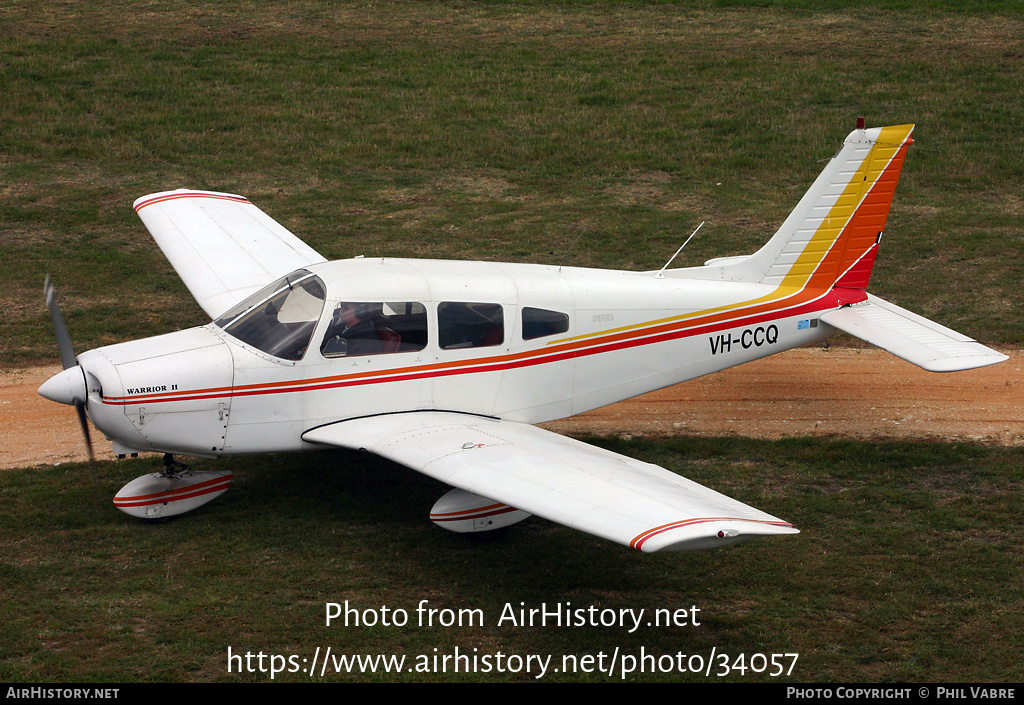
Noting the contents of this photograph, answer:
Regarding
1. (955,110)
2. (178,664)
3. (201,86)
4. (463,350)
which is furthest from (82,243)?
(955,110)

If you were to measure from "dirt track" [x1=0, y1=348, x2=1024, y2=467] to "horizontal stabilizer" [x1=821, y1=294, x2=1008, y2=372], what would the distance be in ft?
5.65

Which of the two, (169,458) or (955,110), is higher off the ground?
(955,110)

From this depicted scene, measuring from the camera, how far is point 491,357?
12.6 m

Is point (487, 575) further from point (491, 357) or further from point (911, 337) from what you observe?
point (911, 337)

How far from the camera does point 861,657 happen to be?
32.5ft

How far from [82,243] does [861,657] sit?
1664cm

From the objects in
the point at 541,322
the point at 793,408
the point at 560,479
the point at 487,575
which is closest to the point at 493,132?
the point at 793,408

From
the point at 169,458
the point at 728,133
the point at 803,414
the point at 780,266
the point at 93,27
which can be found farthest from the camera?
the point at 93,27

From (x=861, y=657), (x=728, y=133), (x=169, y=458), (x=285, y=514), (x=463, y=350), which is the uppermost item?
(x=728, y=133)

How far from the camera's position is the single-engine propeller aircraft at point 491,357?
11.0 m

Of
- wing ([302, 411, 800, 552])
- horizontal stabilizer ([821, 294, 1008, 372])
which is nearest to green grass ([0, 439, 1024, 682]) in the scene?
wing ([302, 411, 800, 552])

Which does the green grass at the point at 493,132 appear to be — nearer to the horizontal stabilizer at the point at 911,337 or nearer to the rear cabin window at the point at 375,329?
the horizontal stabilizer at the point at 911,337

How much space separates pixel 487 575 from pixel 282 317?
12.4 ft

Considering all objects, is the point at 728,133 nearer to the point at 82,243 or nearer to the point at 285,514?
the point at 82,243
